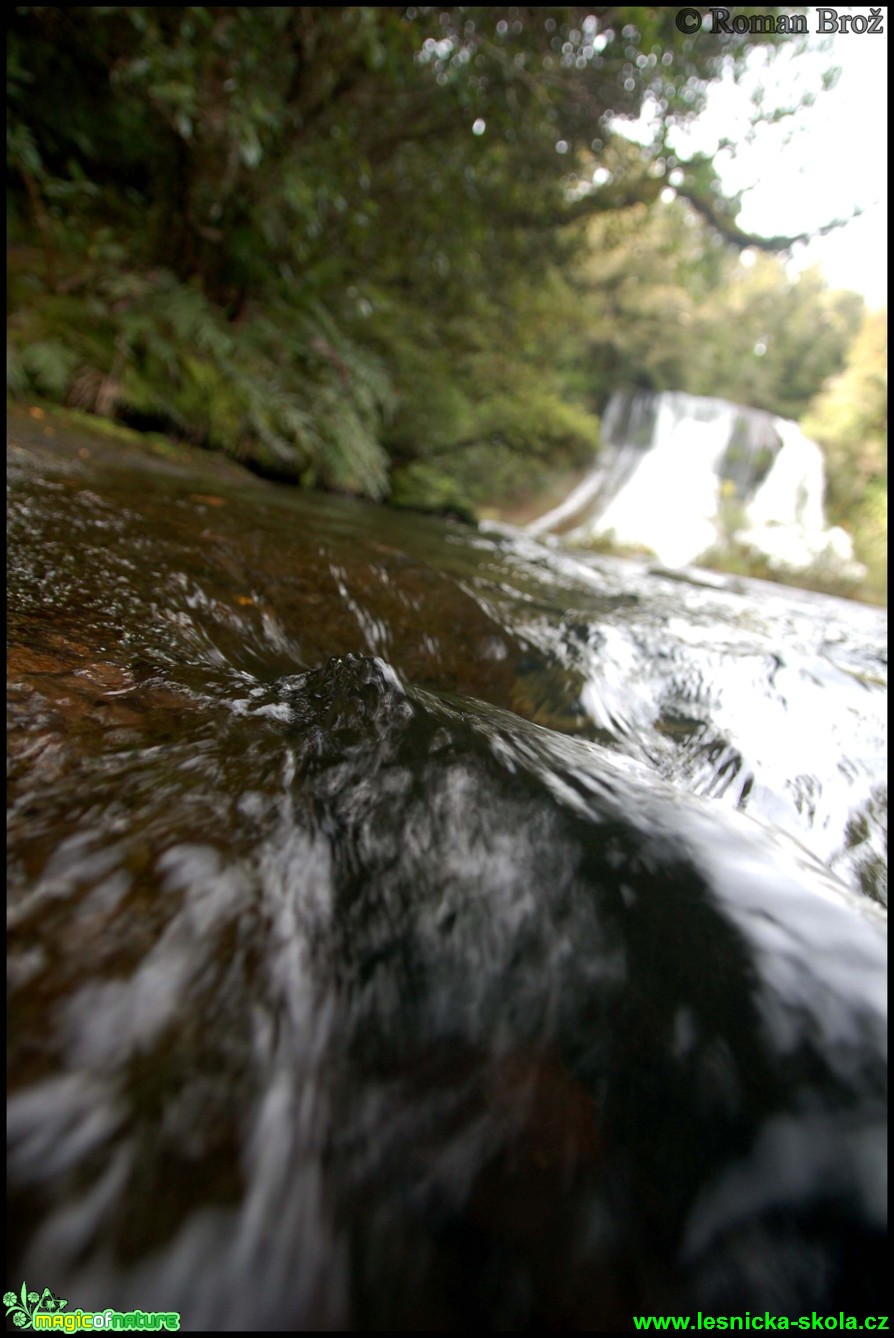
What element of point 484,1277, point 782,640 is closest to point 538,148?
point 782,640

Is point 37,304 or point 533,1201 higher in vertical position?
point 37,304

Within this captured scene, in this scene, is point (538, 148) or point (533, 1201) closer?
point (533, 1201)

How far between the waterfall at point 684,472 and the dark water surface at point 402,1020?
49.6 feet

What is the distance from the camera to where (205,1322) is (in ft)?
1.24

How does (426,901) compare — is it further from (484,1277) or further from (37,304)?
(37,304)

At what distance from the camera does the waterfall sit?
57.1 ft

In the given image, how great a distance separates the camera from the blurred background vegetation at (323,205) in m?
3.78

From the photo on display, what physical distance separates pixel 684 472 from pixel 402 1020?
69.4ft

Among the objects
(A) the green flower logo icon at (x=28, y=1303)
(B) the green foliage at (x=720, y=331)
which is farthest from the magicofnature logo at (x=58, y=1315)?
(B) the green foliage at (x=720, y=331)

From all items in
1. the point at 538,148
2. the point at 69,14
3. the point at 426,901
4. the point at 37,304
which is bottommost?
the point at 426,901

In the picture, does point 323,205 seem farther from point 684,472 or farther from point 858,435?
point 858,435

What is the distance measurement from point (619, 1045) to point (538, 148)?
Answer: 7490 millimetres

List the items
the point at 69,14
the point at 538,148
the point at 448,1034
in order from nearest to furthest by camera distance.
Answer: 1. the point at 448,1034
2. the point at 69,14
3. the point at 538,148

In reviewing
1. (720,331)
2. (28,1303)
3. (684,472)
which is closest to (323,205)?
(28,1303)
